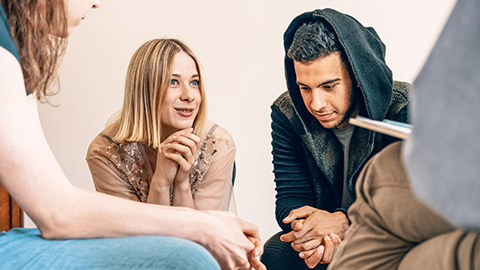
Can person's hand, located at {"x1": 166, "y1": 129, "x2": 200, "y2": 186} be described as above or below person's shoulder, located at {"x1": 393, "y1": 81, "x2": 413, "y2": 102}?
below

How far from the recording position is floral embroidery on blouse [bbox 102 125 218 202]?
68.4 inches

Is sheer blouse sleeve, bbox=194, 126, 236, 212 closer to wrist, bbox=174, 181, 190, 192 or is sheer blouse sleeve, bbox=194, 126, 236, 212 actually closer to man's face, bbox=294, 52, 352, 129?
wrist, bbox=174, 181, 190, 192

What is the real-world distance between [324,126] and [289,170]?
177mm

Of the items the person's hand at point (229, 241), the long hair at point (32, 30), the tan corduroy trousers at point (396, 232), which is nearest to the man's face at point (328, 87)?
the person's hand at point (229, 241)

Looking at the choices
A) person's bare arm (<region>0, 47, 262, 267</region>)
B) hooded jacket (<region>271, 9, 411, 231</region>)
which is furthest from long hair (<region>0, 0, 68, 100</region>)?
hooded jacket (<region>271, 9, 411, 231</region>)

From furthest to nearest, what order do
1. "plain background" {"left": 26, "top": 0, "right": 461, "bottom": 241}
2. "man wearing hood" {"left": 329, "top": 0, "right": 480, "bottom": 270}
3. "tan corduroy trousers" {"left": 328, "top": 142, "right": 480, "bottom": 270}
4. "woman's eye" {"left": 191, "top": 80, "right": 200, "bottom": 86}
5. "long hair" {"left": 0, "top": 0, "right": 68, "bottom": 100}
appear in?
1. "plain background" {"left": 26, "top": 0, "right": 461, "bottom": 241}
2. "woman's eye" {"left": 191, "top": 80, "right": 200, "bottom": 86}
3. "long hair" {"left": 0, "top": 0, "right": 68, "bottom": 100}
4. "tan corduroy trousers" {"left": 328, "top": 142, "right": 480, "bottom": 270}
5. "man wearing hood" {"left": 329, "top": 0, "right": 480, "bottom": 270}

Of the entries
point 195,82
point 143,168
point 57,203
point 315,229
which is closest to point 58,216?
point 57,203

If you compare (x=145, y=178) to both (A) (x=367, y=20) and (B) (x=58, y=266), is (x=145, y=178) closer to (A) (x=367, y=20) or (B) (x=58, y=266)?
(B) (x=58, y=266)

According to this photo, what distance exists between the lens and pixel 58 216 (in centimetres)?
79

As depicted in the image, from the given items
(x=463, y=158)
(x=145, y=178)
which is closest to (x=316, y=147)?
(x=145, y=178)

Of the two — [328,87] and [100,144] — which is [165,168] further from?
[328,87]

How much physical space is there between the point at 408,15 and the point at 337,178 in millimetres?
1315

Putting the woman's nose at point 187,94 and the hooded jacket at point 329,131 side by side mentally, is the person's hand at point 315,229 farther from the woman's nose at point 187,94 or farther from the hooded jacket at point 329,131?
the woman's nose at point 187,94

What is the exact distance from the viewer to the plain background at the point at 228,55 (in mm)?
2564
